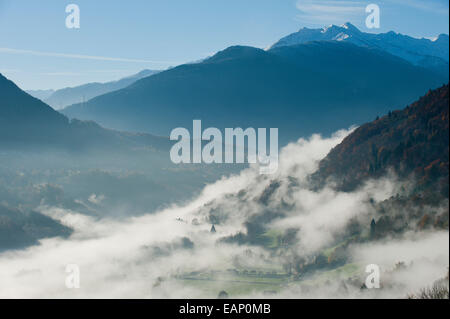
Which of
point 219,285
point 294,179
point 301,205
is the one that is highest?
point 294,179

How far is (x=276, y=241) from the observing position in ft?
591

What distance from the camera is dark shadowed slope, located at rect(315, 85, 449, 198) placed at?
80000 mm

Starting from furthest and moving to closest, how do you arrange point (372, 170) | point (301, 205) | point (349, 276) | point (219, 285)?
point (301, 205), point (219, 285), point (372, 170), point (349, 276)

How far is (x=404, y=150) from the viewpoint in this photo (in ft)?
349

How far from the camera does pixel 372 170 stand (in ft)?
402

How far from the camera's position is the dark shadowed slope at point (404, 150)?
80000 millimetres

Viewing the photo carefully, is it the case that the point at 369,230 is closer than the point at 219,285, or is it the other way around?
the point at 369,230

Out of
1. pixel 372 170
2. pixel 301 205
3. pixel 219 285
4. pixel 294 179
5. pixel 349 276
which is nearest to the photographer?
pixel 349 276

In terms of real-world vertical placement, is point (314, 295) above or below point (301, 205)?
below
